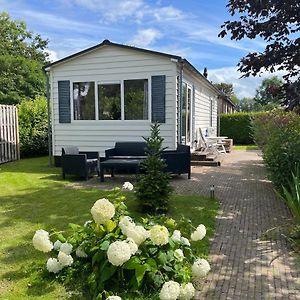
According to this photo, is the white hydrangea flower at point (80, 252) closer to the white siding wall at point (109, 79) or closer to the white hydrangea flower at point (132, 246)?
the white hydrangea flower at point (132, 246)

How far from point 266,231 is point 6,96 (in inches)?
901

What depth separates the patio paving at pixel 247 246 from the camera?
3422 mm

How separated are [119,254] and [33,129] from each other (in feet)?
43.7

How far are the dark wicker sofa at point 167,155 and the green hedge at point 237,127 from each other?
15.1 metres

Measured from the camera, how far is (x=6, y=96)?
939 inches

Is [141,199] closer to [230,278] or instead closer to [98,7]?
[230,278]

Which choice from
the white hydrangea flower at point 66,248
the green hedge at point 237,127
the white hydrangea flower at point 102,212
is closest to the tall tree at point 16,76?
the green hedge at point 237,127

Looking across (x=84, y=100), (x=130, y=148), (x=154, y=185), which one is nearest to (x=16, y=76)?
(x=84, y=100)

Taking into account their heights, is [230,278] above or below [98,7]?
below

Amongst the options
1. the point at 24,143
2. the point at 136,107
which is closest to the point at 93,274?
the point at 136,107

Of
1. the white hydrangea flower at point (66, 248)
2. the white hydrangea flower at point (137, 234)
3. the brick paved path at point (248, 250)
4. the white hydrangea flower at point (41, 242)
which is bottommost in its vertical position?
the brick paved path at point (248, 250)

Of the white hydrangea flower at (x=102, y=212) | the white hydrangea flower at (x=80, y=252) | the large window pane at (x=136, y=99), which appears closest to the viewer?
the white hydrangea flower at (x=102, y=212)

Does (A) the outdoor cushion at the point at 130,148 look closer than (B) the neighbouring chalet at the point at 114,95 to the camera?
Yes

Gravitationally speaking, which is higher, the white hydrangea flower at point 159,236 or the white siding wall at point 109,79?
the white siding wall at point 109,79
